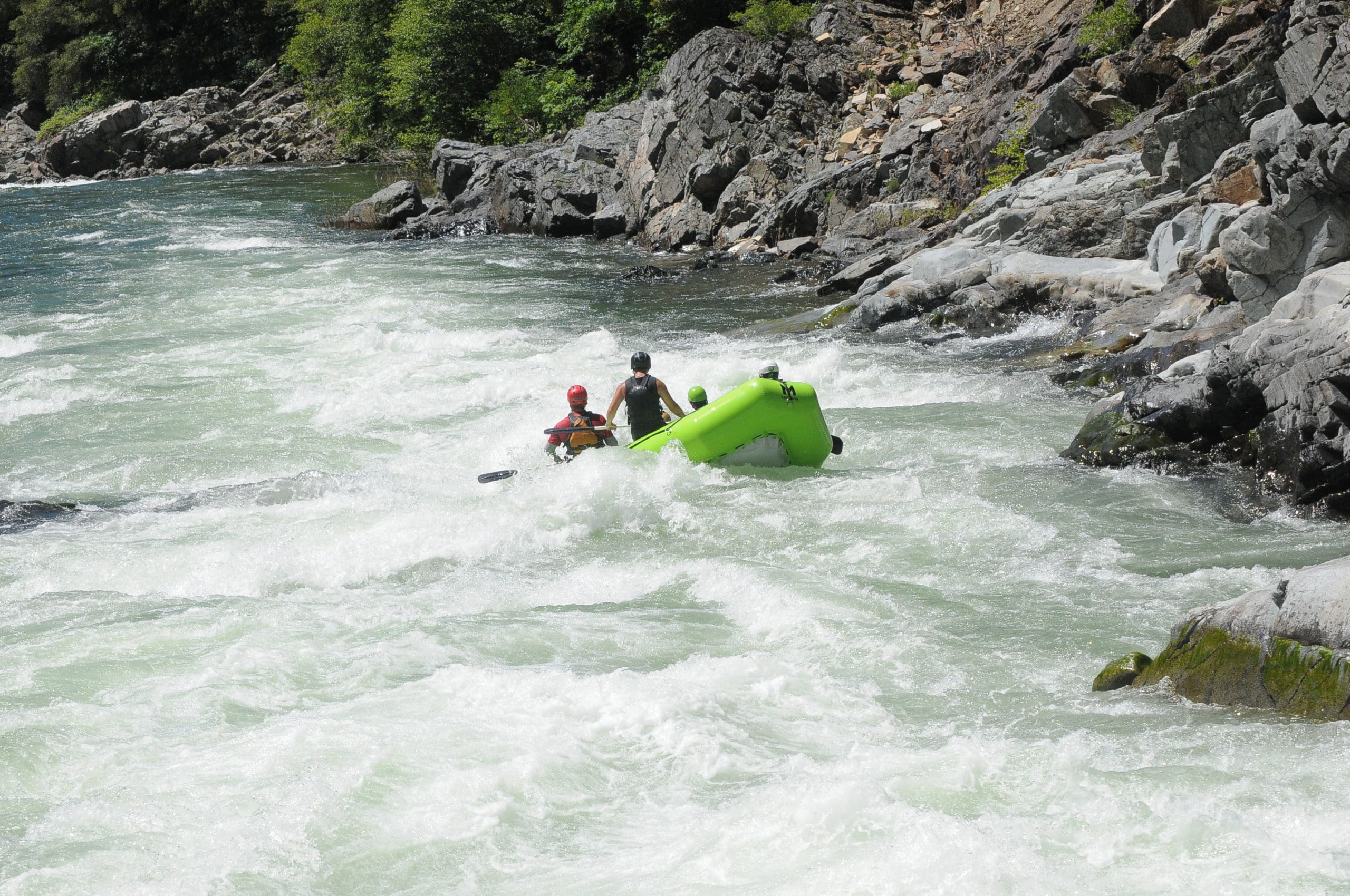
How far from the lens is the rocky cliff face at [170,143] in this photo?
138ft

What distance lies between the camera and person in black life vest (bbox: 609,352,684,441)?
9891 mm

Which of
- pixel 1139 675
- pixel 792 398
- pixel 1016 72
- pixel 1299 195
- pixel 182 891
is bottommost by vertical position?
pixel 182 891

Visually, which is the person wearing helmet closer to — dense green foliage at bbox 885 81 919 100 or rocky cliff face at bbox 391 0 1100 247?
rocky cliff face at bbox 391 0 1100 247

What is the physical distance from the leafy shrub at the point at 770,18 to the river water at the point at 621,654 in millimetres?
12546

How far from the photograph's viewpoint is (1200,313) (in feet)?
36.4

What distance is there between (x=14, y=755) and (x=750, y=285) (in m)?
13.3

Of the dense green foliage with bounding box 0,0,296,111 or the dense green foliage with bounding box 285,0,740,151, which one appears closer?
the dense green foliage with bounding box 285,0,740,151

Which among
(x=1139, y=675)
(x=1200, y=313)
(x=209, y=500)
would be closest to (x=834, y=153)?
(x=1200, y=313)

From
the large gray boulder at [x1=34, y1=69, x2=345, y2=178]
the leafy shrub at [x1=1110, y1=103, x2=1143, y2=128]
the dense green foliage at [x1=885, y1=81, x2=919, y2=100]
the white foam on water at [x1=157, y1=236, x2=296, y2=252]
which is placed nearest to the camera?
the leafy shrub at [x1=1110, y1=103, x2=1143, y2=128]

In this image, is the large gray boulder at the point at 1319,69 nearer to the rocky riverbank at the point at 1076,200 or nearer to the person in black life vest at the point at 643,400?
the rocky riverbank at the point at 1076,200

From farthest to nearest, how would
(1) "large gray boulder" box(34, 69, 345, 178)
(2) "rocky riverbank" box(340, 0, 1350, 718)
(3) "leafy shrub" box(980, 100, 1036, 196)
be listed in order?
(1) "large gray boulder" box(34, 69, 345, 178)
(3) "leafy shrub" box(980, 100, 1036, 196)
(2) "rocky riverbank" box(340, 0, 1350, 718)

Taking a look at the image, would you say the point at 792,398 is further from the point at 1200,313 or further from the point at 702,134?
the point at 702,134

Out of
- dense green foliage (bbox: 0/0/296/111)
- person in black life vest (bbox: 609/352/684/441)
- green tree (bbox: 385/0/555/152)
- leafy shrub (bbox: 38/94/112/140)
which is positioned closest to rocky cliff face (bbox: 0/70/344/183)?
leafy shrub (bbox: 38/94/112/140)

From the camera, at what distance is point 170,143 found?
42.6 metres
